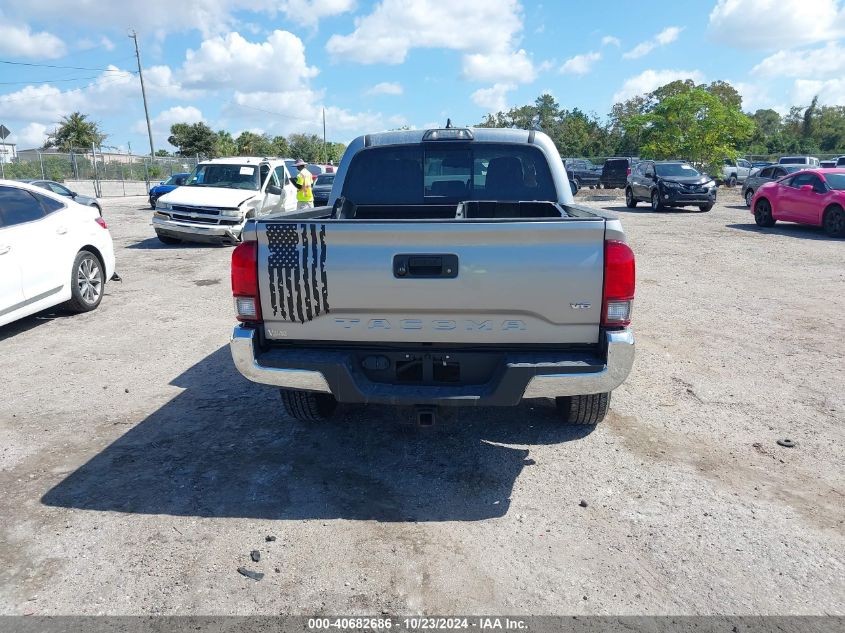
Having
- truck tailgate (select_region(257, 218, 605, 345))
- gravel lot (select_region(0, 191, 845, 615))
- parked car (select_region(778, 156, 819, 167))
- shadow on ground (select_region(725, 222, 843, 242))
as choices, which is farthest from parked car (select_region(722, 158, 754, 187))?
truck tailgate (select_region(257, 218, 605, 345))

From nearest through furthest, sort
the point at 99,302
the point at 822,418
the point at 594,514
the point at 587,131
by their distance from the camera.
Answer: the point at 594,514, the point at 822,418, the point at 99,302, the point at 587,131

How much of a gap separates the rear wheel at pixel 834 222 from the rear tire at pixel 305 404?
47.8 ft

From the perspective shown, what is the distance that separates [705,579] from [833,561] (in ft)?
2.22

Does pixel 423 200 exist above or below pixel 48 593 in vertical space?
above

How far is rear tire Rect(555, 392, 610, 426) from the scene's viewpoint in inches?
162

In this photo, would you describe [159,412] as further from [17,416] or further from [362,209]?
[362,209]

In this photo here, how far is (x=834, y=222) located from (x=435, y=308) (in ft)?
48.7

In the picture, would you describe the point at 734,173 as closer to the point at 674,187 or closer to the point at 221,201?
the point at 674,187

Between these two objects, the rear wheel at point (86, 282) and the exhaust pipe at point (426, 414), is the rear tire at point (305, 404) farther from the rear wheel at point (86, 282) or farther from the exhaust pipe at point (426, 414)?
the rear wheel at point (86, 282)

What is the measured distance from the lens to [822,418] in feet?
15.4

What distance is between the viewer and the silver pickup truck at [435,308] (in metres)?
3.32

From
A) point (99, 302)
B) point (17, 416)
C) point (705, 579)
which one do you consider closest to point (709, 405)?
point (705, 579)

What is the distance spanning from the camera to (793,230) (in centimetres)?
1627

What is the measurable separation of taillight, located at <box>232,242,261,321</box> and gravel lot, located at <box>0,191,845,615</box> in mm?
1054
